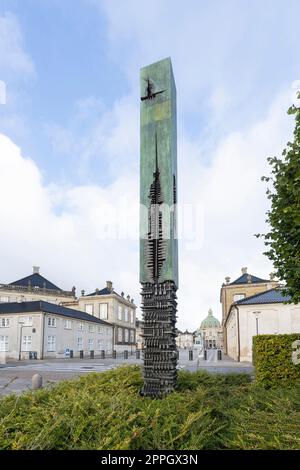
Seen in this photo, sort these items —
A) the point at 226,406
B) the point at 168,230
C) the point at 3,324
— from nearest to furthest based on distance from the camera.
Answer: the point at 226,406 → the point at 168,230 → the point at 3,324

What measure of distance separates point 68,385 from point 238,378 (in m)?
4.44

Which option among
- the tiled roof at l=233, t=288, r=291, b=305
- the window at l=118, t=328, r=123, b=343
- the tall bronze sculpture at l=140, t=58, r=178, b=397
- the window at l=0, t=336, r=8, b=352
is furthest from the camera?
the window at l=118, t=328, r=123, b=343

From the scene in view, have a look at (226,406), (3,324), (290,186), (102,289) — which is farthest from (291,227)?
(102,289)

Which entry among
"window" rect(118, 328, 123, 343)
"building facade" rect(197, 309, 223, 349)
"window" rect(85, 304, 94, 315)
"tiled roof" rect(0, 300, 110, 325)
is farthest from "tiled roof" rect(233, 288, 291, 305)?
"building facade" rect(197, 309, 223, 349)

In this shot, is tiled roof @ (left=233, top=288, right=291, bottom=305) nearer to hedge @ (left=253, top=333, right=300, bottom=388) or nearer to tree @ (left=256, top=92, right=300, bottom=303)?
hedge @ (left=253, top=333, right=300, bottom=388)

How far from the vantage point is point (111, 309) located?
6247 centimetres

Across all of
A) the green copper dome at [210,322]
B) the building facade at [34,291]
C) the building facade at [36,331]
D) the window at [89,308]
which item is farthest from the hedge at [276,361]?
the green copper dome at [210,322]

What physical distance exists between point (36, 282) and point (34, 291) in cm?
517

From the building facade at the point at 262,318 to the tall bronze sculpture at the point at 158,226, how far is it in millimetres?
26314

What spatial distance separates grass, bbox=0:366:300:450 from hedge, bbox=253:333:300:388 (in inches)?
254

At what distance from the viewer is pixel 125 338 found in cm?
6944

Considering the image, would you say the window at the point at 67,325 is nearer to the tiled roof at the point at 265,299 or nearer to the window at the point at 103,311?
the window at the point at 103,311

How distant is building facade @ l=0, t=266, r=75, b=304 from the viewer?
2616 inches
